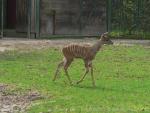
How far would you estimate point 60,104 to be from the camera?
413 inches

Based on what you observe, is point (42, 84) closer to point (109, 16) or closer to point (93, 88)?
point (93, 88)

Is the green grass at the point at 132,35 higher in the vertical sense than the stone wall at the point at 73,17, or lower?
lower

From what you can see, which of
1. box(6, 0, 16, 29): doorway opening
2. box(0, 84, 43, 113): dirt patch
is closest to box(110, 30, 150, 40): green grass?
box(6, 0, 16, 29): doorway opening

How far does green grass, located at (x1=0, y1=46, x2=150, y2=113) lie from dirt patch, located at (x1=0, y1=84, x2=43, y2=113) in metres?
0.19

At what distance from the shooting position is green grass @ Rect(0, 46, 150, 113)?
10344mm

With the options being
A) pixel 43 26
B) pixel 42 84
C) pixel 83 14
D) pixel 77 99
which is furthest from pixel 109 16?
pixel 77 99

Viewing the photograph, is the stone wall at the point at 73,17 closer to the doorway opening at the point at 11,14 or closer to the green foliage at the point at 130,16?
the green foliage at the point at 130,16

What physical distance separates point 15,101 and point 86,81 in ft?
9.25

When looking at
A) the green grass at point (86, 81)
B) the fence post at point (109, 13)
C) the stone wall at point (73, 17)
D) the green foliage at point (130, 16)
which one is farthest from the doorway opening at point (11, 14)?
the green grass at point (86, 81)

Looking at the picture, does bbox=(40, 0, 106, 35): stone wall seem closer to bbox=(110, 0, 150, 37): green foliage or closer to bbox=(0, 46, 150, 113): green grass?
bbox=(110, 0, 150, 37): green foliage

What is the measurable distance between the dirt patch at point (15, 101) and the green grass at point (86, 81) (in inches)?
7.4

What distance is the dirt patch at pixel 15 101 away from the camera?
33.8 ft

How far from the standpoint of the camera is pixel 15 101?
434 inches

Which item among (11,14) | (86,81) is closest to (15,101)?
(86,81)
